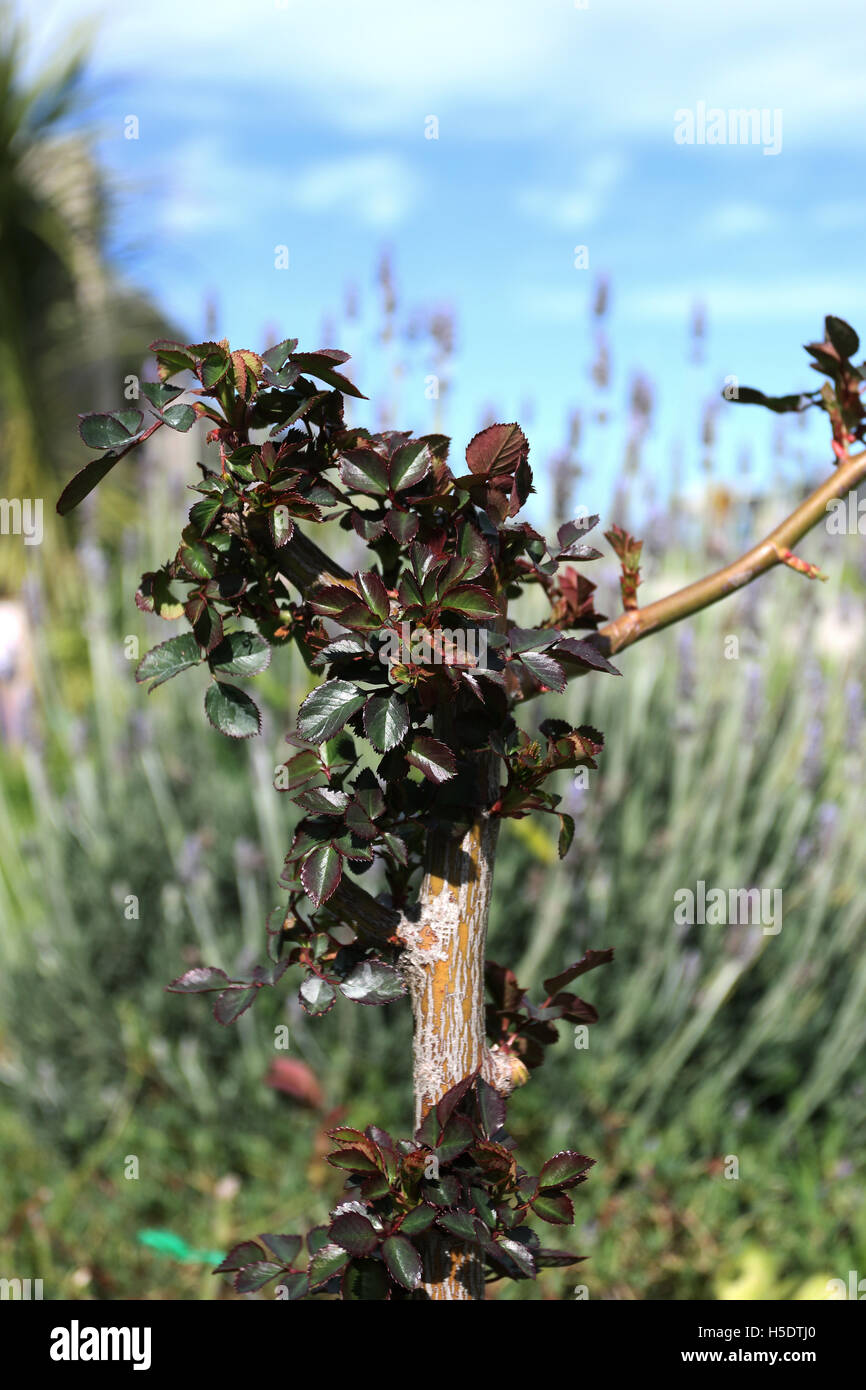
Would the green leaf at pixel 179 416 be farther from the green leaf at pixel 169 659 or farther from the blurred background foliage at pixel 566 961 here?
the blurred background foliage at pixel 566 961

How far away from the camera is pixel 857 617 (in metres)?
4.16

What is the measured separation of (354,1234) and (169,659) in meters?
0.49

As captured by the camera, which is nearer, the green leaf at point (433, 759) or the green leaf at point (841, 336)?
the green leaf at point (433, 759)

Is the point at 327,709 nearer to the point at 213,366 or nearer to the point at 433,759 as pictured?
the point at 433,759

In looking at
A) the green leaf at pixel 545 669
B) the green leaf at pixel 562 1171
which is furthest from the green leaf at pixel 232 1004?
the green leaf at pixel 545 669

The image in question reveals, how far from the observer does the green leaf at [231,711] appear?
920mm

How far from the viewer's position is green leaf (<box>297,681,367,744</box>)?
870 mm

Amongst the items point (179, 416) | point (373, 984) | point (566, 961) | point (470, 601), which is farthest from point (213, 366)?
point (566, 961)

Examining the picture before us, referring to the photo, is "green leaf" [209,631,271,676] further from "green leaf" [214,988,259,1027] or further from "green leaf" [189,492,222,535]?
"green leaf" [214,988,259,1027]

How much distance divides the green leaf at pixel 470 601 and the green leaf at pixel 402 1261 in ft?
1.66
